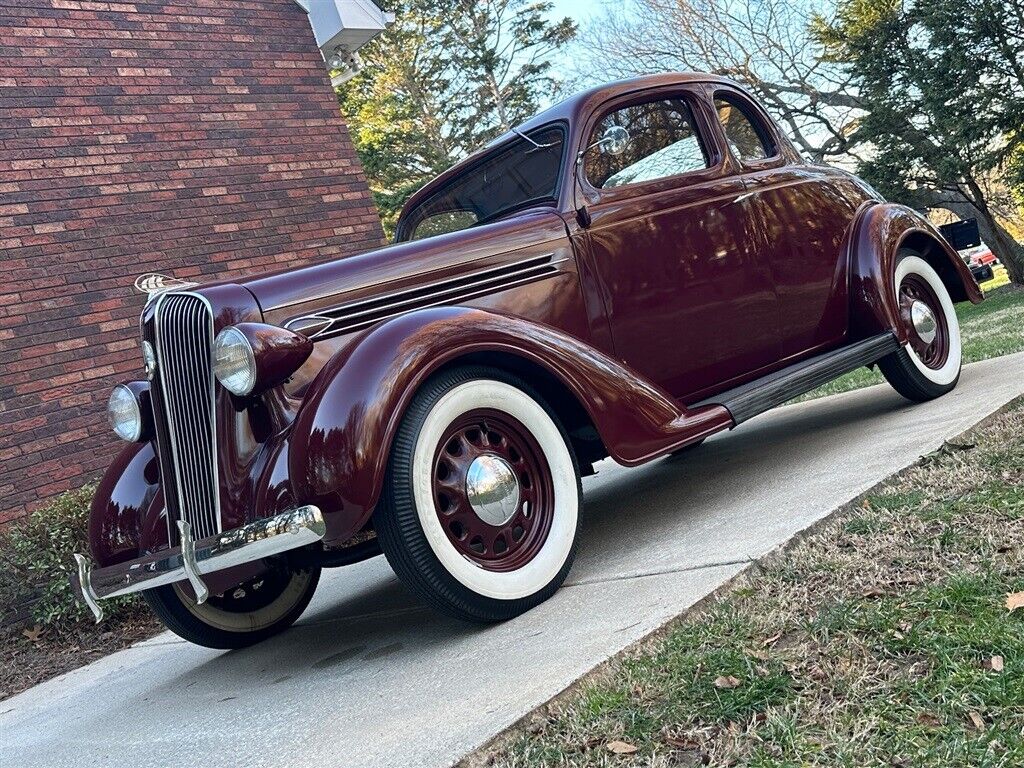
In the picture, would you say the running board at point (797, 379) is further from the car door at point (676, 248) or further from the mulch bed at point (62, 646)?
the mulch bed at point (62, 646)

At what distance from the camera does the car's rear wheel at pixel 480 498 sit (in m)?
2.80

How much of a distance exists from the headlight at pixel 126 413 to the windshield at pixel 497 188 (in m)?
1.35

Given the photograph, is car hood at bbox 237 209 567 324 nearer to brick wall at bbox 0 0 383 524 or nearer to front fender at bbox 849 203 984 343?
front fender at bbox 849 203 984 343

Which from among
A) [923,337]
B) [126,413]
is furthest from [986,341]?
[126,413]

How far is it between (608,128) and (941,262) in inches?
96.9

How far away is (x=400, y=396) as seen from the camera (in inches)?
112

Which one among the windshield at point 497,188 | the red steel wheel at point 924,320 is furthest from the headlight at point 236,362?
the red steel wheel at point 924,320

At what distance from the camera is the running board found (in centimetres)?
398

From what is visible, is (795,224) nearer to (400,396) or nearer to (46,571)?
(400,396)

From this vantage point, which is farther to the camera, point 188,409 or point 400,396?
point 188,409

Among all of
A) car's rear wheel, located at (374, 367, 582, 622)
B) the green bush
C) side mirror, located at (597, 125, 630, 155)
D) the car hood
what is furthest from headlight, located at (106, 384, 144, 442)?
side mirror, located at (597, 125, 630, 155)

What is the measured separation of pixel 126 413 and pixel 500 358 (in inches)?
56.3

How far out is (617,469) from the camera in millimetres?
6223

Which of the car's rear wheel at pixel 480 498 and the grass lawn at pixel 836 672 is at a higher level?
the car's rear wheel at pixel 480 498
